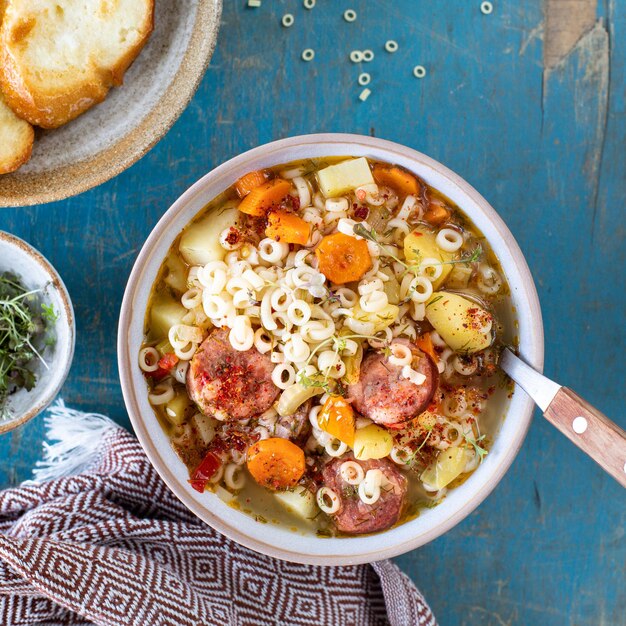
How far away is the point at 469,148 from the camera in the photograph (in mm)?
3066

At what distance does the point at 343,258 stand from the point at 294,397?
0.52 meters

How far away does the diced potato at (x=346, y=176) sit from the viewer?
2615 millimetres

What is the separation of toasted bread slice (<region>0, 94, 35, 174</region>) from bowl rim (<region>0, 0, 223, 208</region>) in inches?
4.7

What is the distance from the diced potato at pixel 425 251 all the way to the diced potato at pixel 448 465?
2.06ft

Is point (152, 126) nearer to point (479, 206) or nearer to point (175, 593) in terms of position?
point (479, 206)

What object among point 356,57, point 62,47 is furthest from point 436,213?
point 62,47

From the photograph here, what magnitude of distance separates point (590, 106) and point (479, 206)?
3.19 ft

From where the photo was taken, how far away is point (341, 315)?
2.53 meters

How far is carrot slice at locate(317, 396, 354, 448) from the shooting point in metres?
2.53

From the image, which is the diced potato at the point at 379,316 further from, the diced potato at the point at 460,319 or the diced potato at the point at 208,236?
the diced potato at the point at 208,236

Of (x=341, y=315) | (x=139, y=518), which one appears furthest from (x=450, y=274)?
(x=139, y=518)

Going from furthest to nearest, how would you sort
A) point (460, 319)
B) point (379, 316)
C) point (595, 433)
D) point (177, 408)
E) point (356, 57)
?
point (356, 57) < point (177, 408) < point (460, 319) < point (379, 316) < point (595, 433)

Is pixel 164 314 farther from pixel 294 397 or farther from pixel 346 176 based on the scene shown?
pixel 346 176

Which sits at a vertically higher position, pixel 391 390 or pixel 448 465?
pixel 391 390
